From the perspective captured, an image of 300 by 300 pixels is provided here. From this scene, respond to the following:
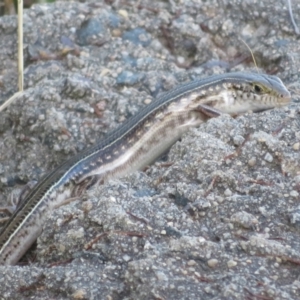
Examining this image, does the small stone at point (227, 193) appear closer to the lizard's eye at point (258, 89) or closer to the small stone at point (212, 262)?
the small stone at point (212, 262)

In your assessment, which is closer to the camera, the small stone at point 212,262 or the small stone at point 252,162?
the small stone at point 212,262

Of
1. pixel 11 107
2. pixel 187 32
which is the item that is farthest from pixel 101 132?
pixel 187 32

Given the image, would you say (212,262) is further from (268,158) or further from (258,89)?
(258,89)

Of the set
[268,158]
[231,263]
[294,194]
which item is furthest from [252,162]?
[231,263]

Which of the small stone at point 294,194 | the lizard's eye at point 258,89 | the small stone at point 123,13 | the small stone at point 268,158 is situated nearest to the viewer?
the small stone at point 294,194

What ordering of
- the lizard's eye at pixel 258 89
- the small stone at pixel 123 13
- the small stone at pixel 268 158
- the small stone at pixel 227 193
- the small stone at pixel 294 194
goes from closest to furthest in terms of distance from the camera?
the small stone at pixel 294 194 < the small stone at pixel 227 193 < the small stone at pixel 268 158 < the lizard's eye at pixel 258 89 < the small stone at pixel 123 13

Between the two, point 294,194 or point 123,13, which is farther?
point 123,13

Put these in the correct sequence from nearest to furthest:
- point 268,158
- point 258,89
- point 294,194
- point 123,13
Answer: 1. point 294,194
2. point 268,158
3. point 258,89
4. point 123,13

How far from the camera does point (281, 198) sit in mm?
4035

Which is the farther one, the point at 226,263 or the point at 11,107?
the point at 11,107

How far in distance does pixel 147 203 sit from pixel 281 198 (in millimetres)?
693

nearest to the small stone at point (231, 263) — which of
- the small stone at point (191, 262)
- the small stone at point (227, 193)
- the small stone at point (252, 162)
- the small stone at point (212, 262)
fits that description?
the small stone at point (212, 262)

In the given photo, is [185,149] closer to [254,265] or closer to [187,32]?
[254,265]

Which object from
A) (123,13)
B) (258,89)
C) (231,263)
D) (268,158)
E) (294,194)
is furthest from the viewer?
(123,13)
